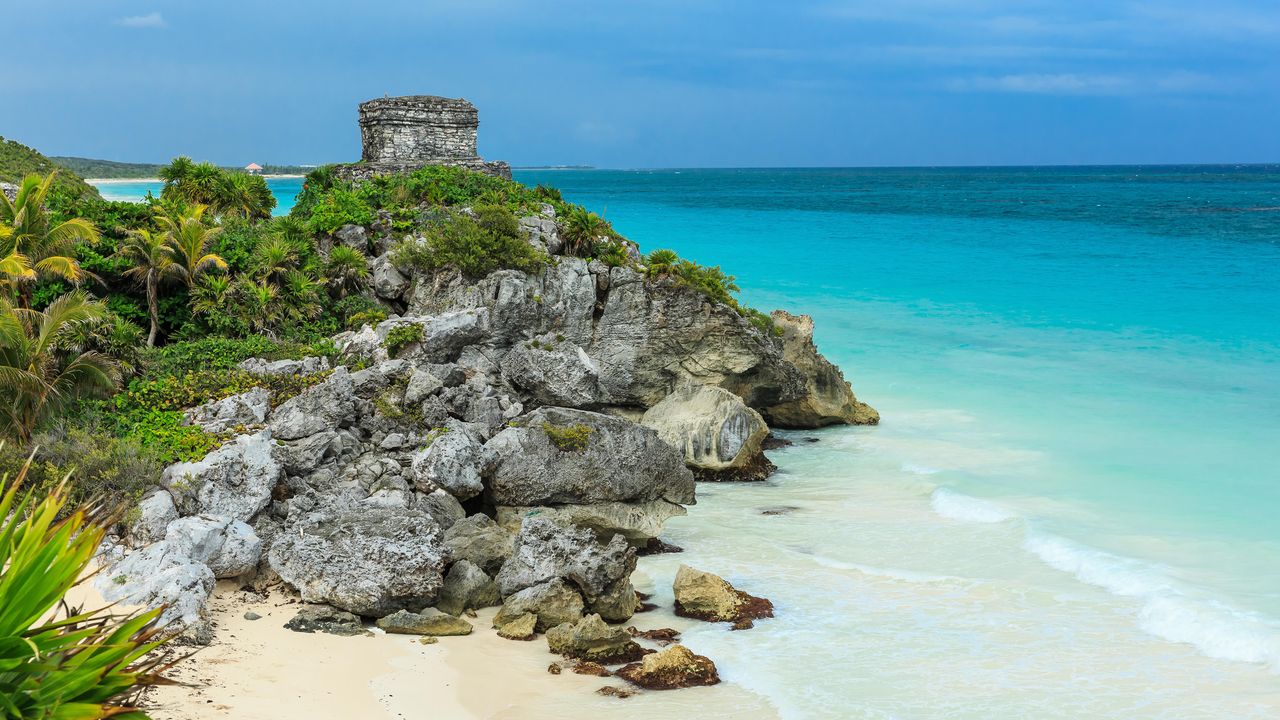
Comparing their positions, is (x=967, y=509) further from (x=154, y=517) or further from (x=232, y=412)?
(x=154, y=517)

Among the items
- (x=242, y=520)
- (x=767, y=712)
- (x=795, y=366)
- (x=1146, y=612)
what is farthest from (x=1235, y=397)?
(x=242, y=520)

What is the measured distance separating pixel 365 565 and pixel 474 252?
744 cm

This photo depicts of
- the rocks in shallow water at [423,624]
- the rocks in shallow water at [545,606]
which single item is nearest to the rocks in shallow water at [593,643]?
the rocks in shallow water at [545,606]

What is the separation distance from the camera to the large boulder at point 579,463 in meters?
12.5

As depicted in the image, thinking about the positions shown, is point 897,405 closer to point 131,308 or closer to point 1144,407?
point 1144,407

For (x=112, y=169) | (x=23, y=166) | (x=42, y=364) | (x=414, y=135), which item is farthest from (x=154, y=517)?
(x=112, y=169)

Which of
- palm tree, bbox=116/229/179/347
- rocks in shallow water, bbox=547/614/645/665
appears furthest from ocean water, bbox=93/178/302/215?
rocks in shallow water, bbox=547/614/645/665

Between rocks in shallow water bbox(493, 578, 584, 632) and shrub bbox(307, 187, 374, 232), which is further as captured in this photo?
shrub bbox(307, 187, 374, 232)

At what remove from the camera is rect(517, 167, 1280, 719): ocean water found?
9.33 metres

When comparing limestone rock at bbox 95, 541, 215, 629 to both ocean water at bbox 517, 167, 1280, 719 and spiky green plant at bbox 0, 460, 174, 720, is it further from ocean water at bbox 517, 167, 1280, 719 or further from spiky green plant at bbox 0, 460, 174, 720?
spiky green plant at bbox 0, 460, 174, 720

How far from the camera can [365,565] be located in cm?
1013

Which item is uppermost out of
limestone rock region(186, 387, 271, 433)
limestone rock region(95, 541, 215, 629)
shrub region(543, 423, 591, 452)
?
limestone rock region(186, 387, 271, 433)

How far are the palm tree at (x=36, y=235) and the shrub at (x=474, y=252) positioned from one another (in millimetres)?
4860

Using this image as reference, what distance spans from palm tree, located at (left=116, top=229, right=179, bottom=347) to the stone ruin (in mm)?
6996
